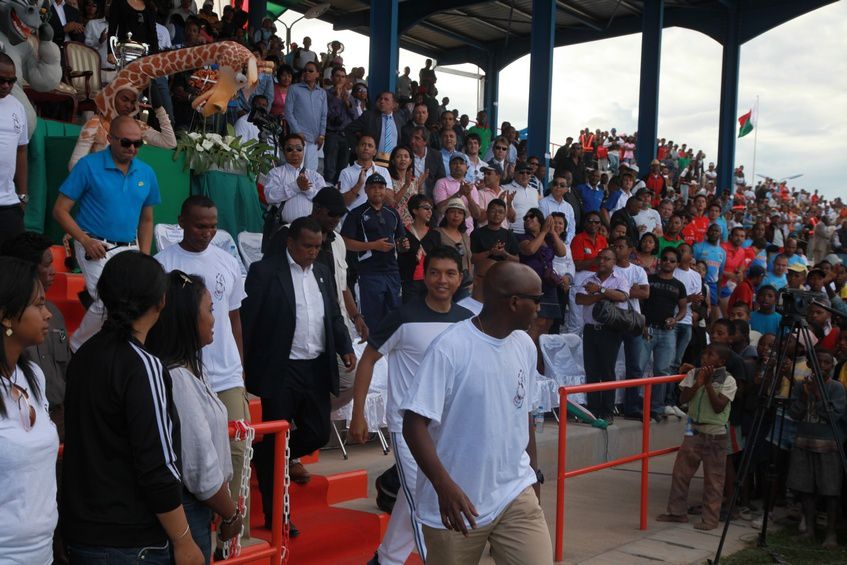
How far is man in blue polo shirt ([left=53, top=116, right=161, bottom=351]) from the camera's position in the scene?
18.9 ft

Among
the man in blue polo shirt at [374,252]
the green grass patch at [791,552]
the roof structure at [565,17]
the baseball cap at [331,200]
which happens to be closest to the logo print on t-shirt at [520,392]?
the baseball cap at [331,200]

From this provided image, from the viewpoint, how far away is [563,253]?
436 inches

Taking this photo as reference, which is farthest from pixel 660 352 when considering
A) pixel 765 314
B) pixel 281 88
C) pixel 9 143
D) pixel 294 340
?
pixel 9 143

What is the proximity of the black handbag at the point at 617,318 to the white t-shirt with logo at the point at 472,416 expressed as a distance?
22.3 feet

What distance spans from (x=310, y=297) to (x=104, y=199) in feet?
4.78

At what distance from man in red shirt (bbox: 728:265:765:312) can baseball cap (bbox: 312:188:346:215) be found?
8.41 m

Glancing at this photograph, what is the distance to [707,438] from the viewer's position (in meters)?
8.34

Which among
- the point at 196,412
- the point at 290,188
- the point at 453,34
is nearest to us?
the point at 196,412

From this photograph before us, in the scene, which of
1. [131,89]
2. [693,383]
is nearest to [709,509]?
[693,383]

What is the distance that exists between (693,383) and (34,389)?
6731 millimetres

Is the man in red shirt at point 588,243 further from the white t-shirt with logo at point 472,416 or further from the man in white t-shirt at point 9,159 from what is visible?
the white t-shirt with logo at point 472,416

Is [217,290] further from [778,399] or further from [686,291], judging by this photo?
[686,291]

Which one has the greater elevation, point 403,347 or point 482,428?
point 403,347

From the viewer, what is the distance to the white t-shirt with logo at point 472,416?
12.0 feet
